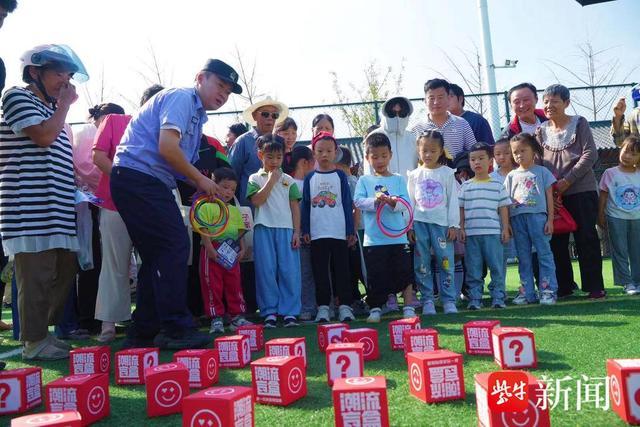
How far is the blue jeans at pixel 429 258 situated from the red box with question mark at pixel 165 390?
286 cm

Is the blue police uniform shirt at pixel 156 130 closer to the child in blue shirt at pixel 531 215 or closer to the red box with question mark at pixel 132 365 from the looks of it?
the red box with question mark at pixel 132 365

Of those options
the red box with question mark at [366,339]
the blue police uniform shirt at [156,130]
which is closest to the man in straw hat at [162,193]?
the blue police uniform shirt at [156,130]

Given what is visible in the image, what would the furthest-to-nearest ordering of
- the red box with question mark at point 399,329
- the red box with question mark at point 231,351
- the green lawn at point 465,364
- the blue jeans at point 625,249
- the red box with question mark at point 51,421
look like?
1. the blue jeans at point 625,249
2. the red box with question mark at point 399,329
3. the red box with question mark at point 231,351
4. the green lawn at point 465,364
5. the red box with question mark at point 51,421

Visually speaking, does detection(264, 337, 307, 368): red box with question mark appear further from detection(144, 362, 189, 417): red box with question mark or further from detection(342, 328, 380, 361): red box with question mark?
detection(144, 362, 189, 417): red box with question mark

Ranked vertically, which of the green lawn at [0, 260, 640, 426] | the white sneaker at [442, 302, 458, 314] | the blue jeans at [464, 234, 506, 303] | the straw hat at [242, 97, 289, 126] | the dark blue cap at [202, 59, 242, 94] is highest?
the straw hat at [242, 97, 289, 126]

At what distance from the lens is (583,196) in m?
5.12

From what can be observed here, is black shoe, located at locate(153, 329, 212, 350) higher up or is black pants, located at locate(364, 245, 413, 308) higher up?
black pants, located at locate(364, 245, 413, 308)

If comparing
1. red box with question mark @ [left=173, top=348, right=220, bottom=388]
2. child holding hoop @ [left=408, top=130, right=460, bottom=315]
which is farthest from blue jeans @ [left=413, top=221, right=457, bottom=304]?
red box with question mark @ [left=173, top=348, right=220, bottom=388]

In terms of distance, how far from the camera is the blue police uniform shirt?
3.45 m

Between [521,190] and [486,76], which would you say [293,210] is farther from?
[486,76]

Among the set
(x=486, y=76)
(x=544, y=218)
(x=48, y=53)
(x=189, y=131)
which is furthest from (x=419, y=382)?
(x=486, y=76)

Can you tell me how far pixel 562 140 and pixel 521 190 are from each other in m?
0.68

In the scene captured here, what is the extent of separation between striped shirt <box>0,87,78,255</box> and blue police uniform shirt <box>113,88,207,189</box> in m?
0.47

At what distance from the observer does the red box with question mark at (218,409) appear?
1693 mm
